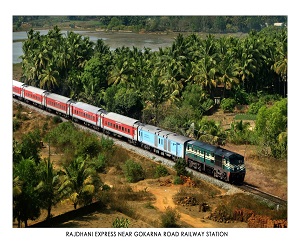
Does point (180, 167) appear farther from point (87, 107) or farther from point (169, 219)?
point (87, 107)

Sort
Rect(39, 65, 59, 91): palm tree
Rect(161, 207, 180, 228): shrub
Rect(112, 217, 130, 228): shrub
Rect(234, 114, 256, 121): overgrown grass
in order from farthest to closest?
1. Rect(39, 65, 59, 91): palm tree
2. Rect(234, 114, 256, 121): overgrown grass
3. Rect(161, 207, 180, 228): shrub
4. Rect(112, 217, 130, 228): shrub

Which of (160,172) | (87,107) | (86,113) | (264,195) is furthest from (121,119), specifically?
→ (264,195)

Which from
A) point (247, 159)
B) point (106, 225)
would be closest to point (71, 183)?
point (106, 225)

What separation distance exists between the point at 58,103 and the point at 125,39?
6373 centimetres

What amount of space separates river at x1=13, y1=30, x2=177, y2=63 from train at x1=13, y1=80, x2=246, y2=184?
48.0 meters

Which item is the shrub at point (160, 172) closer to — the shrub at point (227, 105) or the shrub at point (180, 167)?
the shrub at point (180, 167)

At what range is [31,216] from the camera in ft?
102

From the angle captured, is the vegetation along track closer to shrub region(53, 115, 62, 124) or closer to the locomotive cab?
the locomotive cab

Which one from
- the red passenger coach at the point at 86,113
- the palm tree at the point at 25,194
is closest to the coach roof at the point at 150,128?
the red passenger coach at the point at 86,113

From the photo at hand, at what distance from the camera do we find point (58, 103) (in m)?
63.2

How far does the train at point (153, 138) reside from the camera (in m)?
38.7

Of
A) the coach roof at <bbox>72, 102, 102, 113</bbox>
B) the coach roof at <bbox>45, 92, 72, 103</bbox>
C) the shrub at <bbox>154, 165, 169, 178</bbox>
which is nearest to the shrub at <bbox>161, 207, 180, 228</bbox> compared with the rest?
the shrub at <bbox>154, 165, 169, 178</bbox>

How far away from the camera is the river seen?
11556cm

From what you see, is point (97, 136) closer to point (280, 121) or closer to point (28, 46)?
point (280, 121)
